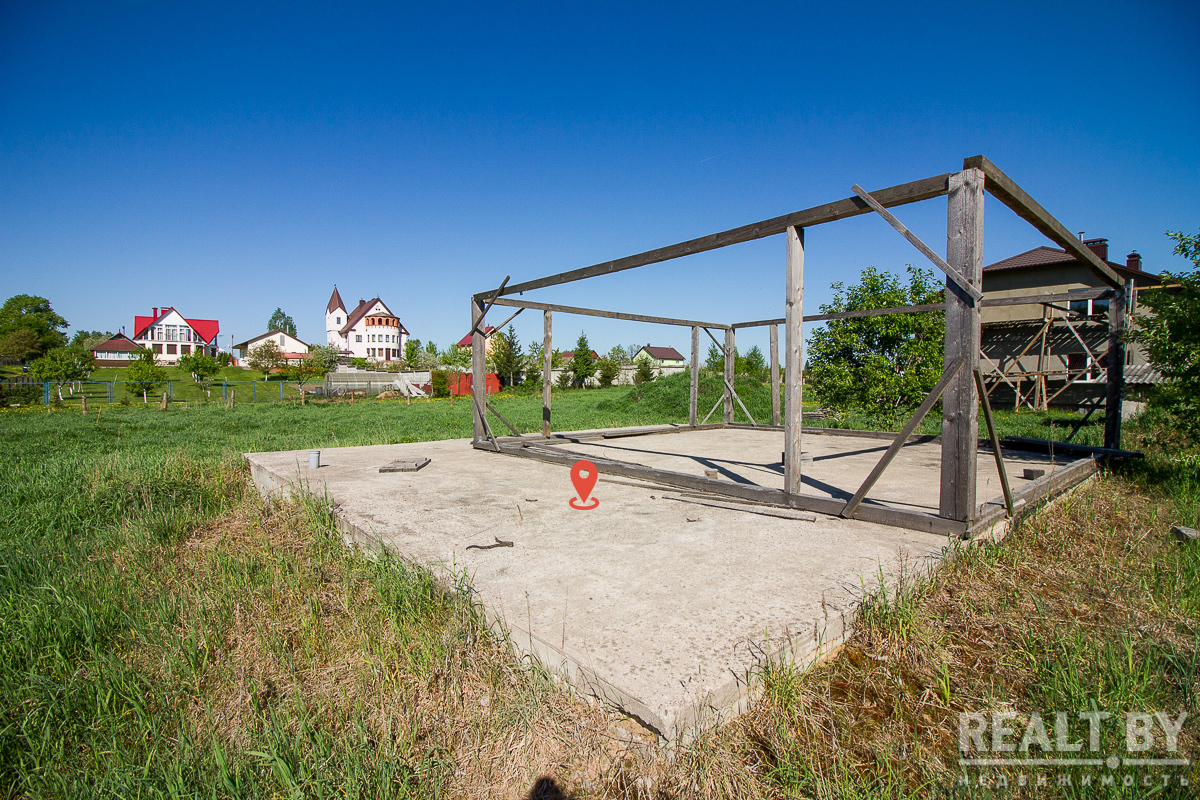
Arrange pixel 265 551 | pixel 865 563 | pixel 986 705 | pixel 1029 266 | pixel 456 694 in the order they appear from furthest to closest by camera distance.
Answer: pixel 1029 266 < pixel 265 551 < pixel 865 563 < pixel 456 694 < pixel 986 705

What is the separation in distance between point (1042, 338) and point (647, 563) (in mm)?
22771

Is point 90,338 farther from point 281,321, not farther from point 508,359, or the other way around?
point 508,359

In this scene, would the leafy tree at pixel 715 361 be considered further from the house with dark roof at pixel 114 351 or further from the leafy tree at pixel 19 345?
the house with dark roof at pixel 114 351

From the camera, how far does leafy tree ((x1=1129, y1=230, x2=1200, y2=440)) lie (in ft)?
15.2

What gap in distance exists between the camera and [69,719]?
2072mm

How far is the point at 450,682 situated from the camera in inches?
81.9

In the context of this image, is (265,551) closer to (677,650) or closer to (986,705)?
(677,650)

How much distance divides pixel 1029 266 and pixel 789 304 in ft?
74.9

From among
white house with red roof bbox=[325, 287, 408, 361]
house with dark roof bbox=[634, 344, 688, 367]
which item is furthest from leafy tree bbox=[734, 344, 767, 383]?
white house with red roof bbox=[325, 287, 408, 361]

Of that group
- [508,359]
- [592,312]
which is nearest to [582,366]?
[508,359]

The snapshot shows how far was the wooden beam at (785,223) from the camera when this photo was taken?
3545 millimetres

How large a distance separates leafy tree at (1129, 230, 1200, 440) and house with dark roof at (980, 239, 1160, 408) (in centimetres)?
1493

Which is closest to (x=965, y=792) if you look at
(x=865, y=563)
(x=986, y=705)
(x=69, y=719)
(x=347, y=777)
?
(x=986, y=705)

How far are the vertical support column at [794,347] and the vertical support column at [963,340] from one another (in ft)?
3.13
